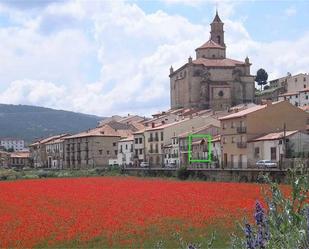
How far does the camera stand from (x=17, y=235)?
2066 centimetres

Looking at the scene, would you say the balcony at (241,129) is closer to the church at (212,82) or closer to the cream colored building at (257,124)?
the cream colored building at (257,124)

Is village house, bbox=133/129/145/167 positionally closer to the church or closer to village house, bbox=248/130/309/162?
the church

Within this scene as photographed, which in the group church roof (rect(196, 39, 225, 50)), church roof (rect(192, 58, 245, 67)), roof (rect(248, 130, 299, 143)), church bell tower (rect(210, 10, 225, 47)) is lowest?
roof (rect(248, 130, 299, 143))

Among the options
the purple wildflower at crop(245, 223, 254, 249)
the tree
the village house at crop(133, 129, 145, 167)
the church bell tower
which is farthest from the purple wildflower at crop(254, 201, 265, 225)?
the tree

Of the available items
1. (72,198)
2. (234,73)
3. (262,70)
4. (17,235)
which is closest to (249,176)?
(72,198)

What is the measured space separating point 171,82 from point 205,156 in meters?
64.9

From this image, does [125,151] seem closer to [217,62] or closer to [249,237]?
[217,62]

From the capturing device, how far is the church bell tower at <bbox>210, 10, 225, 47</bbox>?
153500 mm

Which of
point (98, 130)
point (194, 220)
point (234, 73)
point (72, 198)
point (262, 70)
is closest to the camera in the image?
point (194, 220)

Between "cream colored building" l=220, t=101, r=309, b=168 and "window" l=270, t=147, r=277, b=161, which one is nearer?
"window" l=270, t=147, r=277, b=161

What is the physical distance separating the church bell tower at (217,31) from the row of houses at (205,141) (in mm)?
28092

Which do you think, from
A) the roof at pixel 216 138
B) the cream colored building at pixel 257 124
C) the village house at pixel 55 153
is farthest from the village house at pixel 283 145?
the village house at pixel 55 153

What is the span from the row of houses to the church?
207 inches

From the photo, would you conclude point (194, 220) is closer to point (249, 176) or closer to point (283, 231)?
point (283, 231)
